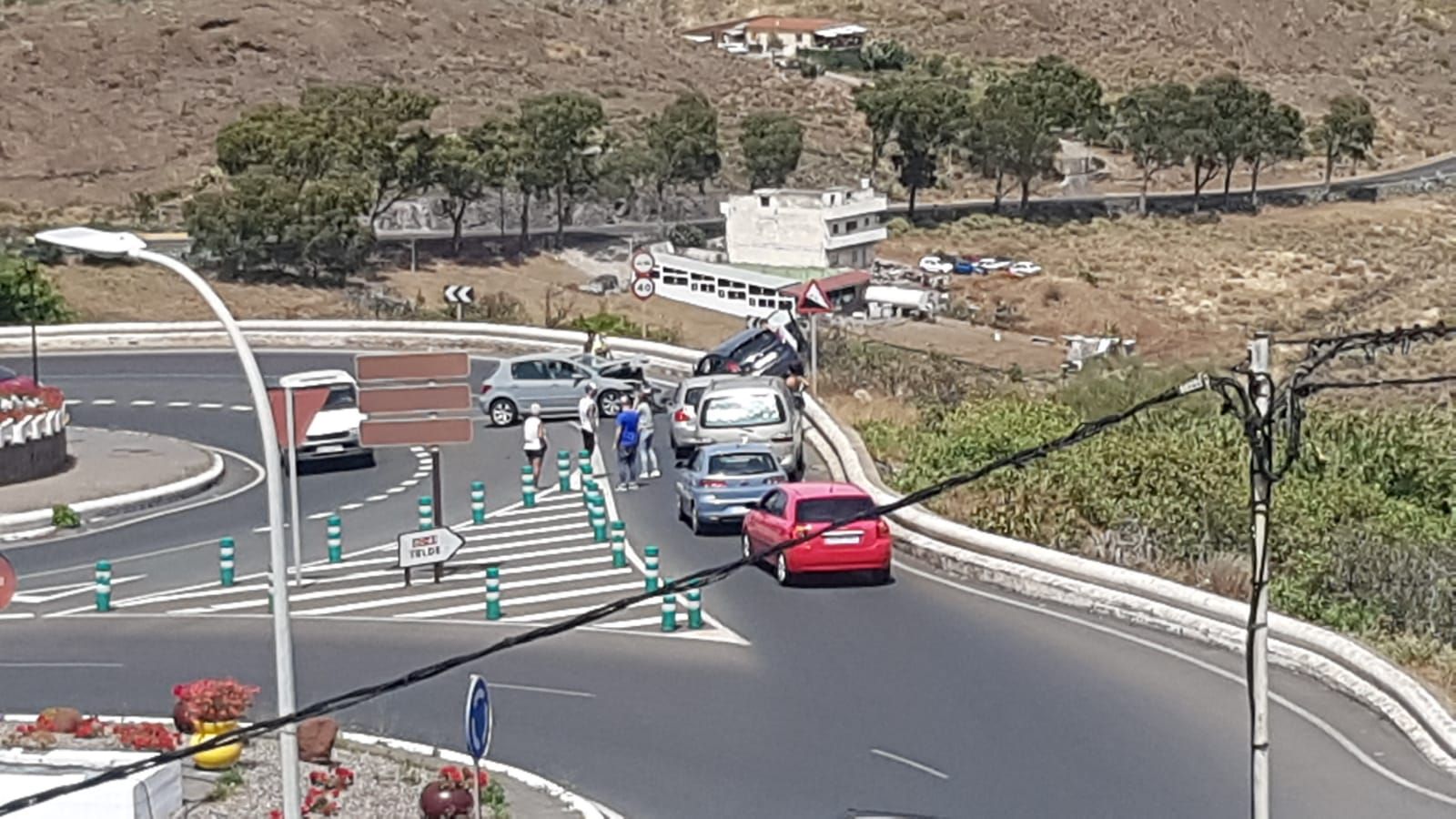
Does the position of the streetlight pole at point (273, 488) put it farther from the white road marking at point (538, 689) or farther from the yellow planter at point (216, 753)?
the white road marking at point (538, 689)

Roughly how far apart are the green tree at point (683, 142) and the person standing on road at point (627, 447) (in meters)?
56.4

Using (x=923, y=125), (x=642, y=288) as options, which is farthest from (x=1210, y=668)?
(x=923, y=125)

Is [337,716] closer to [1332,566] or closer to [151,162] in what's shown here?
[1332,566]

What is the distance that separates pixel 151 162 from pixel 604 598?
230 ft

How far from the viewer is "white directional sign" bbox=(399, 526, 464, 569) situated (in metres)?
23.0

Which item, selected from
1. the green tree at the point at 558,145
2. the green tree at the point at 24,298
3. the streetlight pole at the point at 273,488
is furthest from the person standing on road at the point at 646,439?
the green tree at the point at 558,145

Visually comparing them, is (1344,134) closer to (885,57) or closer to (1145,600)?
(885,57)

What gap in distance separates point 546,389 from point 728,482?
10.8 meters

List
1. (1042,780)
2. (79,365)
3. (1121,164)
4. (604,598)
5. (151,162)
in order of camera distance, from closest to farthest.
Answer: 1. (1042,780)
2. (604,598)
3. (79,365)
4. (151,162)
5. (1121,164)

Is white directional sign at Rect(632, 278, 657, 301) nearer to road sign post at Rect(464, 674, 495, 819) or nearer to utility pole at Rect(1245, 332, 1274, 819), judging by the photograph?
road sign post at Rect(464, 674, 495, 819)

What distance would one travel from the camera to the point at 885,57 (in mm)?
127875

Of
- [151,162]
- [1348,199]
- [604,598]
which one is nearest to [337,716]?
[604,598]

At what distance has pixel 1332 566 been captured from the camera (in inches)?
838

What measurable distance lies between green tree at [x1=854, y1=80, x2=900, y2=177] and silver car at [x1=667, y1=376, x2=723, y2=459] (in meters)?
62.7
